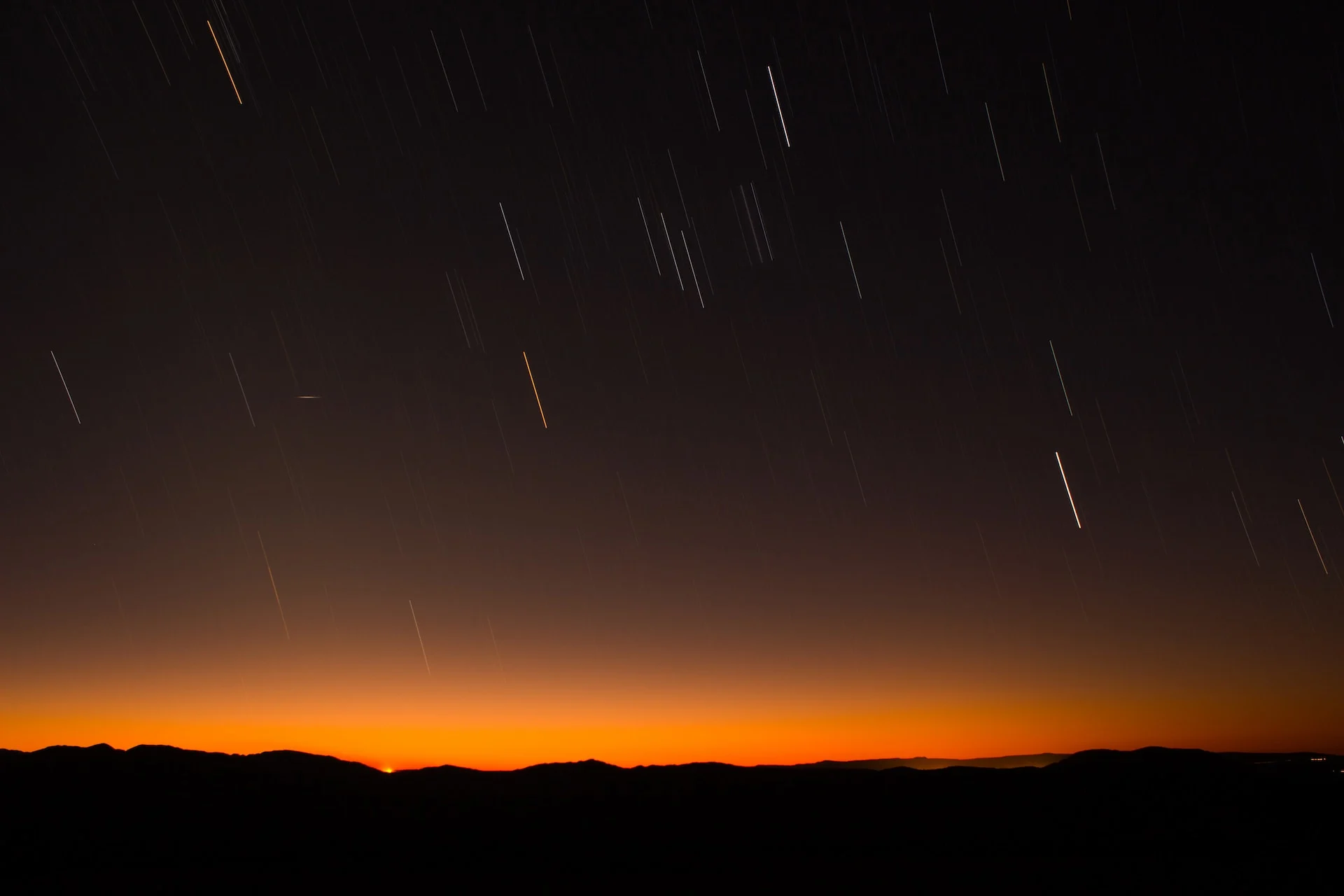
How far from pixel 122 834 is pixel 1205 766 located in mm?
43276

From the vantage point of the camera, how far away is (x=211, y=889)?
61.2 ft

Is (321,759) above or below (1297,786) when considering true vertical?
above

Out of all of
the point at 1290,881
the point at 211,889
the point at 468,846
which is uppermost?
the point at 211,889

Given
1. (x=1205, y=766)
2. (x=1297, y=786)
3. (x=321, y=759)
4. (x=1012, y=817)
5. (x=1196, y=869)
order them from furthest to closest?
(x=321, y=759)
(x=1205, y=766)
(x=1297, y=786)
(x=1012, y=817)
(x=1196, y=869)

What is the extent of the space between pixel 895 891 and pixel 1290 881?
9116 mm

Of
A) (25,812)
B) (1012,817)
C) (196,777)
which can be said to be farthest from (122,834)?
(1012,817)

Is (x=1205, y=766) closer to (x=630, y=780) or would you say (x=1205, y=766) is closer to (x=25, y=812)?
(x=630, y=780)

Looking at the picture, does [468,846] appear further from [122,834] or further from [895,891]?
[895,891]

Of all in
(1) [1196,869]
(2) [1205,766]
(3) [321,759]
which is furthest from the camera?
(3) [321,759]

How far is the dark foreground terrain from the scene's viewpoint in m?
24.0

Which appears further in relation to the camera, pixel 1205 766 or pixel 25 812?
pixel 1205 766

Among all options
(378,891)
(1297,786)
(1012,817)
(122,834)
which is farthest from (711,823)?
(1297,786)

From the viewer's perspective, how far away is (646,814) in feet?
98.1

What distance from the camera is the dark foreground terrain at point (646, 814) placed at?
24.0m
